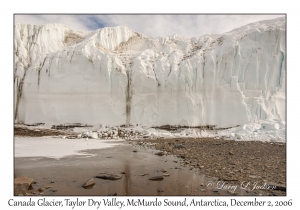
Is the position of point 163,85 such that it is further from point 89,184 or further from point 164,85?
point 89,184

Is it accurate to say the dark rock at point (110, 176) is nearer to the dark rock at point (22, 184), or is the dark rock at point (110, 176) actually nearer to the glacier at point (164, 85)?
the dark rock at point (22, 184)

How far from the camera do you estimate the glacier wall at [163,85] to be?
16.1 m

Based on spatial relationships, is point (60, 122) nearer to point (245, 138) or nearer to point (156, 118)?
point (156, 118)

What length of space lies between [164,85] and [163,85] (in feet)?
0.27

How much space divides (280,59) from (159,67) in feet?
31.3

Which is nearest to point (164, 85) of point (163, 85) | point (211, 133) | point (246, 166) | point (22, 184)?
point (163, 85)

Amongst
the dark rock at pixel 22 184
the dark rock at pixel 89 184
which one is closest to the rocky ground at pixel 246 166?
the dark rock at pixel 89 184

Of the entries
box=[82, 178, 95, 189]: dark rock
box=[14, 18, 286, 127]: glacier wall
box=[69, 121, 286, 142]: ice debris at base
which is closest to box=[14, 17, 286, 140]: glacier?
box=[14, 18, 286, 127]: glacier wall

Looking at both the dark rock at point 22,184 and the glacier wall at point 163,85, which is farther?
the glacier wall at point 163,85

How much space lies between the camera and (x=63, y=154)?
7.36 metres

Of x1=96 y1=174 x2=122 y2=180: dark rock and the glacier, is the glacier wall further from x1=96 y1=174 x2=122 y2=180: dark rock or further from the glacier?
x1=96 y1=174 x2=122 y2=180: dark rock

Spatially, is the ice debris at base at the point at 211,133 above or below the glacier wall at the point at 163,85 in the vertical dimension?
below

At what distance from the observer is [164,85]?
17.2 metres
